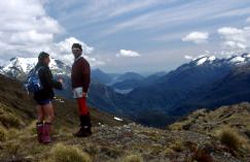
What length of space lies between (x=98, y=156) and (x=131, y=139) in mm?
3471

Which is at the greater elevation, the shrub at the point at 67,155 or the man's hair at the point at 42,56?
the man's hair at the point at 42,56

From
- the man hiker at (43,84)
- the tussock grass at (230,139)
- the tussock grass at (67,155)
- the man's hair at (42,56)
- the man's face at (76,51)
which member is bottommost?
the tussock grass at (230,139)

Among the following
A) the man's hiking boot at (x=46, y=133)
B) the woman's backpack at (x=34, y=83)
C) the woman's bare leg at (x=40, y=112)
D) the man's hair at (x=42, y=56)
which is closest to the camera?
the woman's backpack at (x=34, y=83)

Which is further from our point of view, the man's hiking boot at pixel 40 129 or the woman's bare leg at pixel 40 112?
the man's hiking boot at pixel 40 129

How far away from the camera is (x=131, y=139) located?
2034 cm

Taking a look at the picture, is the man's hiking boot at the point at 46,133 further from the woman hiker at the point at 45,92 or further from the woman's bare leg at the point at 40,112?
the woman's bare leg at the point at 40,112

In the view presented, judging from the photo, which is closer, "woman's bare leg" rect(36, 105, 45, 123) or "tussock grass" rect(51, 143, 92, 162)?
"tussock grass" rect(51, 143, 92, 162)

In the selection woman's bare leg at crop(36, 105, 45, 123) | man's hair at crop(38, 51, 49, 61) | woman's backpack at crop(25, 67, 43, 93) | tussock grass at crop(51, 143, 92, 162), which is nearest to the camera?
tussock grass at crop(51, 143, 92, 162)

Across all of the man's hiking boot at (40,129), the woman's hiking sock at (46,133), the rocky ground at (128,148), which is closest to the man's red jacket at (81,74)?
the woman's hiking sock at (46,133)

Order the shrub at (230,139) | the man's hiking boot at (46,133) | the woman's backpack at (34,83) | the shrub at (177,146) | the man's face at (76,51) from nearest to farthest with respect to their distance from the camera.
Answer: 1. the woman's backpack at (34,83)
2. the man's hiking boot at (46,133)
3. the shrub at (177,146)
4. the man's face at (76,51)
5. the shrub at (230,139)

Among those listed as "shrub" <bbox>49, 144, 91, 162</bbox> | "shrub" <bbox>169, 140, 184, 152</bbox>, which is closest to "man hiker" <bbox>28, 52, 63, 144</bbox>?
"shrub" <bbox>49, 144, 91, 162</bbox>

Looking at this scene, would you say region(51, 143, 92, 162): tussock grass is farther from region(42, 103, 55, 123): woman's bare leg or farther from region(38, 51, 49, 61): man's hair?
region(38, 51, 49, 61): man's hair

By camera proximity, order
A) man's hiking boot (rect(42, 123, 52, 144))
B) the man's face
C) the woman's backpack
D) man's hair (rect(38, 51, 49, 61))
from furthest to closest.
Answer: the man's face, man's hiking boot (rect(42, 123, 52, 144)), man's hair (rect(38, 51, 49, 61)), the woman's backpack

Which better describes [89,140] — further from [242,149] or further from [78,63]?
[242,149]
